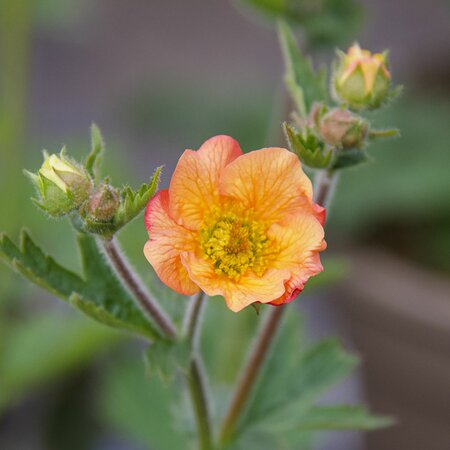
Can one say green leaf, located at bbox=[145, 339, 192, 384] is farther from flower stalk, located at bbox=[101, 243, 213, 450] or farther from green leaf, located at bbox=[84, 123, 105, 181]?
green leaf, located at bbox=[84, 123, 105, 181]

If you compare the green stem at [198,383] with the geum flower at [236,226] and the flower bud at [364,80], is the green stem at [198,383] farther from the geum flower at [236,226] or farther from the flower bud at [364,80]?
the flower bud at [364,80]

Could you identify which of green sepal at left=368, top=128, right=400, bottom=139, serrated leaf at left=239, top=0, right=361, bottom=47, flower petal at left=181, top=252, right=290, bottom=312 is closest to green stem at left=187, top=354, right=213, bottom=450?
flower petal at left=181, top=252, right=290, bottom=312

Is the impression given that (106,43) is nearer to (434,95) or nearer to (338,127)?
(434,95)

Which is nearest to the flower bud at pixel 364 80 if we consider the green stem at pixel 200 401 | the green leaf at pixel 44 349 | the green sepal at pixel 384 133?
the green sepal at pixel 384 133

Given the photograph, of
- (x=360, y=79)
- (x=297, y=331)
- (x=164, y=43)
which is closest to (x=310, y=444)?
(x=297, y=331)

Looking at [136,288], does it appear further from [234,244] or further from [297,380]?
[297,380]

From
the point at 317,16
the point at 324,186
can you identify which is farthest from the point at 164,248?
the point at 317,16
